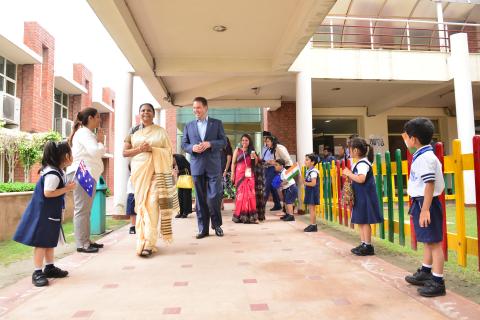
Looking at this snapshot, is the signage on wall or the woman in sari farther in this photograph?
the signage on wall

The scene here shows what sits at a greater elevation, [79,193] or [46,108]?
[46,108]

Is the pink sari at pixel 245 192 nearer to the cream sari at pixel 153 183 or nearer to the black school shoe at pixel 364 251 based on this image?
the cream sari at pixel 153 183

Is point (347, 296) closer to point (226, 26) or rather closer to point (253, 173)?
point (253, 173)

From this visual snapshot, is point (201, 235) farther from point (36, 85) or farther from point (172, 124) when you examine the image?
point (36, 85)

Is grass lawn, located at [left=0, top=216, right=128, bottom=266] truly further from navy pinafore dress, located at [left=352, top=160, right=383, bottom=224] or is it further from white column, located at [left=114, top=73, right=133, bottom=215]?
navy pinafore dress, located at [left=352, top=160, right=383, bottom=224]

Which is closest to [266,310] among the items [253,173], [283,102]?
[253,173]

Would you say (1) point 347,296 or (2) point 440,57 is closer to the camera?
(1) point 347,296

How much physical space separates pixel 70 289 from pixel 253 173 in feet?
13.8

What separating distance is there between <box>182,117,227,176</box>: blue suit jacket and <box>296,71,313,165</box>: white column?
3.35 m

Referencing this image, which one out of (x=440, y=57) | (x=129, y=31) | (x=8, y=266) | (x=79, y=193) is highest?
(x=440, y=57)

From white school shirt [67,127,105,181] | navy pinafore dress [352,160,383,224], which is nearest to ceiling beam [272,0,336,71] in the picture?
navy pinafore dress [352,160,383,224]

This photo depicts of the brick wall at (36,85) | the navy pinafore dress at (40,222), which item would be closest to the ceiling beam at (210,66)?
the navy pinafore dress at (40,222)

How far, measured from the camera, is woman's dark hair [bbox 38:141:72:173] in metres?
3.07

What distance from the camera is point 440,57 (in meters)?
9.70
